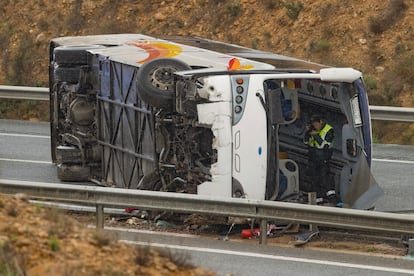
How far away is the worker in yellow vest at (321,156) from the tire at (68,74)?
397 cm

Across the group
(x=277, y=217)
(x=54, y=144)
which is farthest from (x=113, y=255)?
(x=54, y=144)

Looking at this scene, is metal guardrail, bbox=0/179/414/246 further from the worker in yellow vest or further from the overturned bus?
the worker in yellow vest

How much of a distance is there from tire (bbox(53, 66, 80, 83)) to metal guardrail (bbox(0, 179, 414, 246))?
12.2ft

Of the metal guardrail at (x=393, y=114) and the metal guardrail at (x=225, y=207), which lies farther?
the metal guardrail at (x=393, y=114)

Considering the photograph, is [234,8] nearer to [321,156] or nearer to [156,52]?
[156,52]

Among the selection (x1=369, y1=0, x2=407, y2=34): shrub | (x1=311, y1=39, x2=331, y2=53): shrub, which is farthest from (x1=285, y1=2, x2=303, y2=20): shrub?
(x1=369, y1=0, x2=407, y2=34): shrub

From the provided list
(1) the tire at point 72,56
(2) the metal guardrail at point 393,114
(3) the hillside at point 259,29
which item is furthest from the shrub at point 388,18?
(1) the tire at point 72,56

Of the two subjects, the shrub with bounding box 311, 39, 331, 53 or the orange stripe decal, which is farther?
the shrub with bounding box 311, 39, 331, 53

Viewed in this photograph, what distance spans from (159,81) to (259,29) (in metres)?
11.2

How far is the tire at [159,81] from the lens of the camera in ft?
49.0

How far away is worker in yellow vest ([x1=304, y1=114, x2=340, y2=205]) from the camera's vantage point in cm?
1562

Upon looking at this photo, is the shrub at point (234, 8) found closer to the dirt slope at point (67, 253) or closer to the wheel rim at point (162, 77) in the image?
the wheel rim at point (162, 77)

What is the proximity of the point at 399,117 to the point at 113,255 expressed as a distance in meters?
11.7

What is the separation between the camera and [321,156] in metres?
15.8
